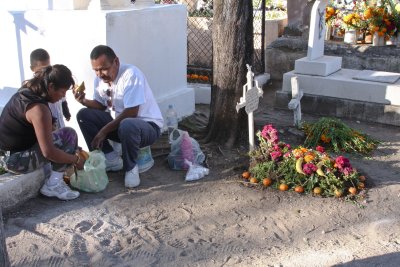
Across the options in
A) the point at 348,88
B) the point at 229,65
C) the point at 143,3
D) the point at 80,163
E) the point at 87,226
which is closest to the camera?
the point at 87,226

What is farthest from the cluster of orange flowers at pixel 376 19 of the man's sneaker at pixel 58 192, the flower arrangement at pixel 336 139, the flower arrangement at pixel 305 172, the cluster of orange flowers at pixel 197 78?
the man's sneaker at pixel 58 192

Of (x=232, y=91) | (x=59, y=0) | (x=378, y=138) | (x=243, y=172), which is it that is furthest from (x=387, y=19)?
(x=59, y=0)

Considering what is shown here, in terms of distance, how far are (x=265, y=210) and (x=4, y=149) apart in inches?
83.1

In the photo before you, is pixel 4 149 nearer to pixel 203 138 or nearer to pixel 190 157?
pixel 190 157

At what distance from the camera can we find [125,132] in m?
4.21

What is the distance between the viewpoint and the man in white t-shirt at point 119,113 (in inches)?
166

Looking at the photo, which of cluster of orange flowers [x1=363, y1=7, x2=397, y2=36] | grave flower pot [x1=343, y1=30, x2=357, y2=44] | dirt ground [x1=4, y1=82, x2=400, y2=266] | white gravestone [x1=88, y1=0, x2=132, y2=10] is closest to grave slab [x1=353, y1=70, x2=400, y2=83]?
cluster of orange flowers [x1=363, y1=7, x2=397, y2=36]

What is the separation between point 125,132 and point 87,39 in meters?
1.16

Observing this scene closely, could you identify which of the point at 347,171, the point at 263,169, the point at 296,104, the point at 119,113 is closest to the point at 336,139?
the point at 296,104

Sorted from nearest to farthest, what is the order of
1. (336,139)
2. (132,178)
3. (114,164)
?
(132,178) < (114,164) < (336,139)

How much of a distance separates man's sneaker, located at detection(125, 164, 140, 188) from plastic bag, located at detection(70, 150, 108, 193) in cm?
20

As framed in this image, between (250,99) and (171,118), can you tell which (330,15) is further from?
(250,99)

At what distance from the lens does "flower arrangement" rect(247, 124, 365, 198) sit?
4.13 meters

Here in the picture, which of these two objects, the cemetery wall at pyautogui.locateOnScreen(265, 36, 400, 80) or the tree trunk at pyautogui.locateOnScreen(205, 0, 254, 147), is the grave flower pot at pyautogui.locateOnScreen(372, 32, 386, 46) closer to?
the cemetery wall at pyautogui.locateOnScreen(265, 36, 400, 80)
